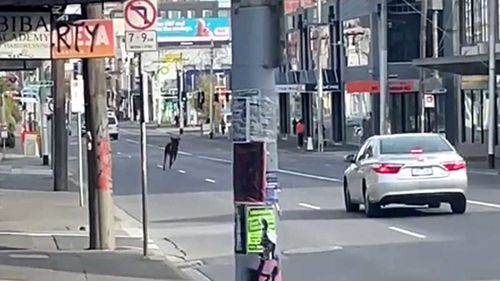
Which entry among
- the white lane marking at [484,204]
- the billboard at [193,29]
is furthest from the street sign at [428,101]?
the billboard at [193,29]

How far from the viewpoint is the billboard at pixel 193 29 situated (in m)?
157

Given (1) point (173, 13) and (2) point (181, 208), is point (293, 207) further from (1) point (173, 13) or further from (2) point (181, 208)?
(1) point (173, 13)

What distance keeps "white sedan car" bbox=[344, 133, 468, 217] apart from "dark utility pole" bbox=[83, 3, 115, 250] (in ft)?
20.1

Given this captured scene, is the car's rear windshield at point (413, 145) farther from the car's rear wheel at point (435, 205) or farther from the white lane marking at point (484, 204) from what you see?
the white lane marking at point (484, 204)

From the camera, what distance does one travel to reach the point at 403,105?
69438 mm

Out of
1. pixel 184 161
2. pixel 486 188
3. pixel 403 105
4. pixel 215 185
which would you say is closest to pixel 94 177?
pixel 486 188

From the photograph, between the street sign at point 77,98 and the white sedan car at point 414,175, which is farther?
the street sign at point 77,98

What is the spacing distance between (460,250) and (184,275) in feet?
13.3

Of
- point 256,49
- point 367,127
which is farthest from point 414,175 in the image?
point 367,127

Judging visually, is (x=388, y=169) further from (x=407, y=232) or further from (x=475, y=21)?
(x=475, y=21)

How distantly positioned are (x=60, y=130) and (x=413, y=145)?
15436 millimetres

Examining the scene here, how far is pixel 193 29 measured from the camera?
159125 millimetres

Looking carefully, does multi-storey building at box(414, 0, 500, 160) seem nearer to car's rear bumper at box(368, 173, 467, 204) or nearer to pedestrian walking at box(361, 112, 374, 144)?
pedestrian walking at box(361, 112, 374, 144)

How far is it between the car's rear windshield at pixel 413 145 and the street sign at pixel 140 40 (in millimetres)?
7261
